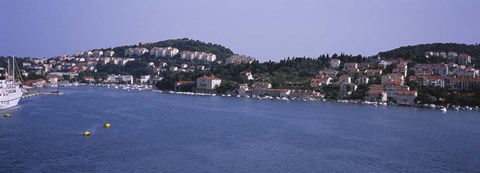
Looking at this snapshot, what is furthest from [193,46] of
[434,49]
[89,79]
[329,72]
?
[329,72]

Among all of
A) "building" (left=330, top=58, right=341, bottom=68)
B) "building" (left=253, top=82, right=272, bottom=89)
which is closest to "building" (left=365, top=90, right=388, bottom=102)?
"building" (left=253, top=82, right=272, bottom=89)

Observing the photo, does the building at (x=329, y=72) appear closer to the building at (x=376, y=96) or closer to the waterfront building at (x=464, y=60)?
the building at (x=376, y=96)

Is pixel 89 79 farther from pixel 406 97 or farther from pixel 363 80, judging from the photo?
pixel 406 97

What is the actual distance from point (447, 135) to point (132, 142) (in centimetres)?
1070

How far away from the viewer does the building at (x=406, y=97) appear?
34250mm

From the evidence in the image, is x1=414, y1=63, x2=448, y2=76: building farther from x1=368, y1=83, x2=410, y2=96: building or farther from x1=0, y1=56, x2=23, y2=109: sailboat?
x1=0, y1=56, x2=23, y2=109: sailboat

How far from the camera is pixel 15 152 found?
1198 centimetres

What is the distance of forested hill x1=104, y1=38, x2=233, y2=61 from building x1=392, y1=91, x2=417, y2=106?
175 ft

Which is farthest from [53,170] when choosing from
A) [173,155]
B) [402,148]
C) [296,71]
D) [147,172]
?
[296,71]

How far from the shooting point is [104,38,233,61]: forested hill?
90125 mm

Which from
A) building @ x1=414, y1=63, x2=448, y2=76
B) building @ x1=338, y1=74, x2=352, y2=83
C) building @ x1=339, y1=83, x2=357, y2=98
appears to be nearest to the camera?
building @ x1=339, y1=83, x2=357, y2=98

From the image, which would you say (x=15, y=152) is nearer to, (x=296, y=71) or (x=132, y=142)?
(x=132, y=142)

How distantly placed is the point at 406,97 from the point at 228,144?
76.9ft

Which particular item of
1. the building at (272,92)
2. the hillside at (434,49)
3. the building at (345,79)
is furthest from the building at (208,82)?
the hillside at (434,49)
